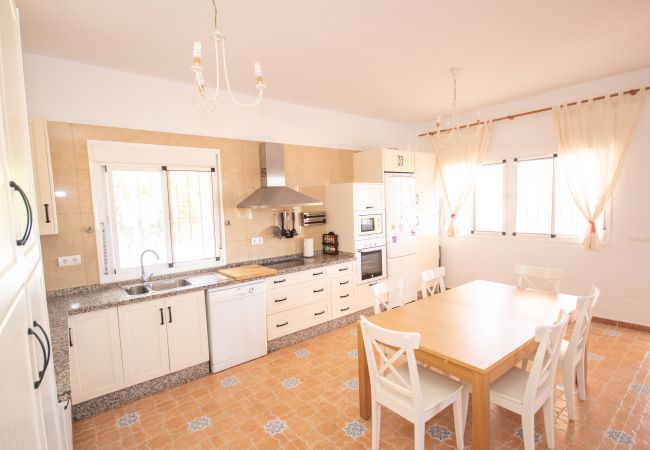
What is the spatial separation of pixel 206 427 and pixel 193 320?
91 cm

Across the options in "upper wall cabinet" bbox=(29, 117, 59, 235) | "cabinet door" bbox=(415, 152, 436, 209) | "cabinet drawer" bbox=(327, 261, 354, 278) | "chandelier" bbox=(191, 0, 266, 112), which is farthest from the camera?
"cabinet door" bbox=(415, 152, 436, 209)

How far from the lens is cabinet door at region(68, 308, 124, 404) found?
7.93 ft

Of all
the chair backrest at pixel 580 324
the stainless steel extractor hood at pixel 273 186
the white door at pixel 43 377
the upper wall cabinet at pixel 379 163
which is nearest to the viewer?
the white door at pixel 43 377

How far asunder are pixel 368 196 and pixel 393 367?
274 cm

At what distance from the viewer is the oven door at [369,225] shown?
4223mm

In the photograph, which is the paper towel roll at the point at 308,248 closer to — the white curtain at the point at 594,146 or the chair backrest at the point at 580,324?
the chair backrest at the point at 580,324

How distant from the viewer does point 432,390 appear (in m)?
1.92

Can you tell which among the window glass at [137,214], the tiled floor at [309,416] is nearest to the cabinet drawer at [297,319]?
the tiled floor at [309,416]

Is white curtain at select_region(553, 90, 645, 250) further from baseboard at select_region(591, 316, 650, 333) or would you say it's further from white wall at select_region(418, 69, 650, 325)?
baseboard at select_region(591, 316, 650, 333)

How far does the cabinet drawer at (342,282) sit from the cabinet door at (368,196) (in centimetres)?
89

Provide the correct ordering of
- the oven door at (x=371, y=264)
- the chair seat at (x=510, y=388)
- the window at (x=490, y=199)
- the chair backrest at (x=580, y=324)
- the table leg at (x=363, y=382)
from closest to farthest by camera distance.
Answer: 1. the chair seat at (x=510, y=388)
2. the chair backrest at (x=580, y=324)
3. the table leg at (x=363, y=382)
4. the oven door at (x=371, y=264)
5. the window at (x=490, y=199)

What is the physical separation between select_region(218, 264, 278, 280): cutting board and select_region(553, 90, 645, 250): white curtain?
3678 millimetres

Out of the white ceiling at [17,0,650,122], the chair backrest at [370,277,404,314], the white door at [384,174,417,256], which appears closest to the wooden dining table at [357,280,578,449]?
the chair backrest at [370,277,404,314]

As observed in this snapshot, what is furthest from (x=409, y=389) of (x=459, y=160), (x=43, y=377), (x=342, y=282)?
(x=459, y=160)
